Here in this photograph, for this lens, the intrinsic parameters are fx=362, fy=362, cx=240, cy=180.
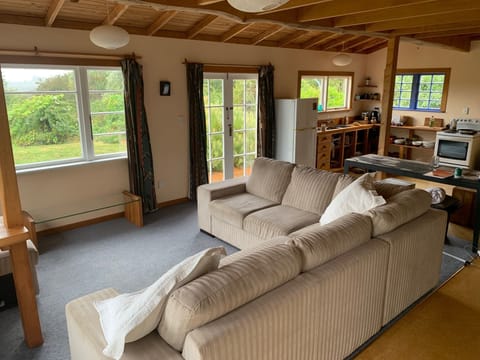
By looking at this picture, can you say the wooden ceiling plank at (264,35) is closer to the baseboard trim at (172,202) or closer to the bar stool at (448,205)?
the baseboard trim at (172,202)

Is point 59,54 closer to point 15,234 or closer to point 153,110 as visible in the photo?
point 153,110

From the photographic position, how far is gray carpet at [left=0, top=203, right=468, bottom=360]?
2.52 metres

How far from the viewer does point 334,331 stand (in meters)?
2.03

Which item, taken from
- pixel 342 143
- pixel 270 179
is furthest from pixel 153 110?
pixel 342 143

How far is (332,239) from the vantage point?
2.04 m

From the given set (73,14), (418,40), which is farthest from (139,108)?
(418,40)

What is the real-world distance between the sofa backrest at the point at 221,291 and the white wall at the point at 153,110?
3343mm

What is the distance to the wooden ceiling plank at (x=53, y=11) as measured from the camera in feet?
11.3

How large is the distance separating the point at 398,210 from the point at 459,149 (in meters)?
4.94

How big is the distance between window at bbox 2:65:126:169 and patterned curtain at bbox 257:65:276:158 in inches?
93.0

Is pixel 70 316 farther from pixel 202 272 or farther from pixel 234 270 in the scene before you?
pixel 234 270

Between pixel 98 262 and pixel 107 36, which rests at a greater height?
pixel 107 36

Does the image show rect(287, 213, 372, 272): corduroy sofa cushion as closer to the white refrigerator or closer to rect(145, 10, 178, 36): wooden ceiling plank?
rect(145, 10, 178, 36): wooden ceiling plank

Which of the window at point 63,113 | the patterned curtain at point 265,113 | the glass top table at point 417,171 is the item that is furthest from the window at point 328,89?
the window at point 63,113
